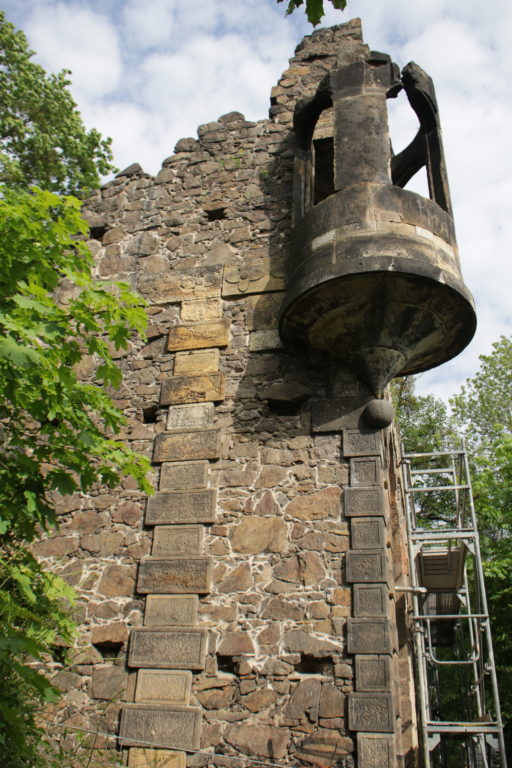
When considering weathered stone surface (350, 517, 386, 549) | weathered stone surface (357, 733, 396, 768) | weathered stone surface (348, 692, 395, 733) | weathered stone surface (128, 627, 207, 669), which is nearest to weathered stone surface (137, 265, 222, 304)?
weathered stone surface (350, 517, 386, 549)

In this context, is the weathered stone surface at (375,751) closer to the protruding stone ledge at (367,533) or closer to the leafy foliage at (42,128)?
the protruding stone ledge at (367,533)

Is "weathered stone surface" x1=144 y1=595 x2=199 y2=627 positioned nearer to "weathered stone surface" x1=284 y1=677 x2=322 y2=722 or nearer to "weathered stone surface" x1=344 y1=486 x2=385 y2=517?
"weathered stone surface" x1=284 y1=677 x2=322 y2=722

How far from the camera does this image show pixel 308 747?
5.08 meters

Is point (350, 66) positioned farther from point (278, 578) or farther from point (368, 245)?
point (278, 578)

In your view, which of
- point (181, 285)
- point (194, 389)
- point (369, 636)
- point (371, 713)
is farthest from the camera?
point (181, 285)

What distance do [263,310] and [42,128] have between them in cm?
971

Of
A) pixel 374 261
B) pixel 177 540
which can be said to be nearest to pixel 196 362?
pixel 177 540

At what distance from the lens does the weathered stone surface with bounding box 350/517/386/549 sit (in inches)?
222

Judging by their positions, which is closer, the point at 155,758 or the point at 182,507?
the point at 155,758

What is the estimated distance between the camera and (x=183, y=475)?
21.4 feet

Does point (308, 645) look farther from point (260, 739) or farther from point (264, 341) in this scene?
point (264, 341)

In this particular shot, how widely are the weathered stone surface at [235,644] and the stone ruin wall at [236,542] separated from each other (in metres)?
0.01

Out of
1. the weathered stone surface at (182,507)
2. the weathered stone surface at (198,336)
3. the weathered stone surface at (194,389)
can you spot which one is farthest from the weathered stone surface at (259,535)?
the weathered stone surface at (198,336)

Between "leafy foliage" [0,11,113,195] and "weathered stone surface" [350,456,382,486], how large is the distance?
10.0 metres
